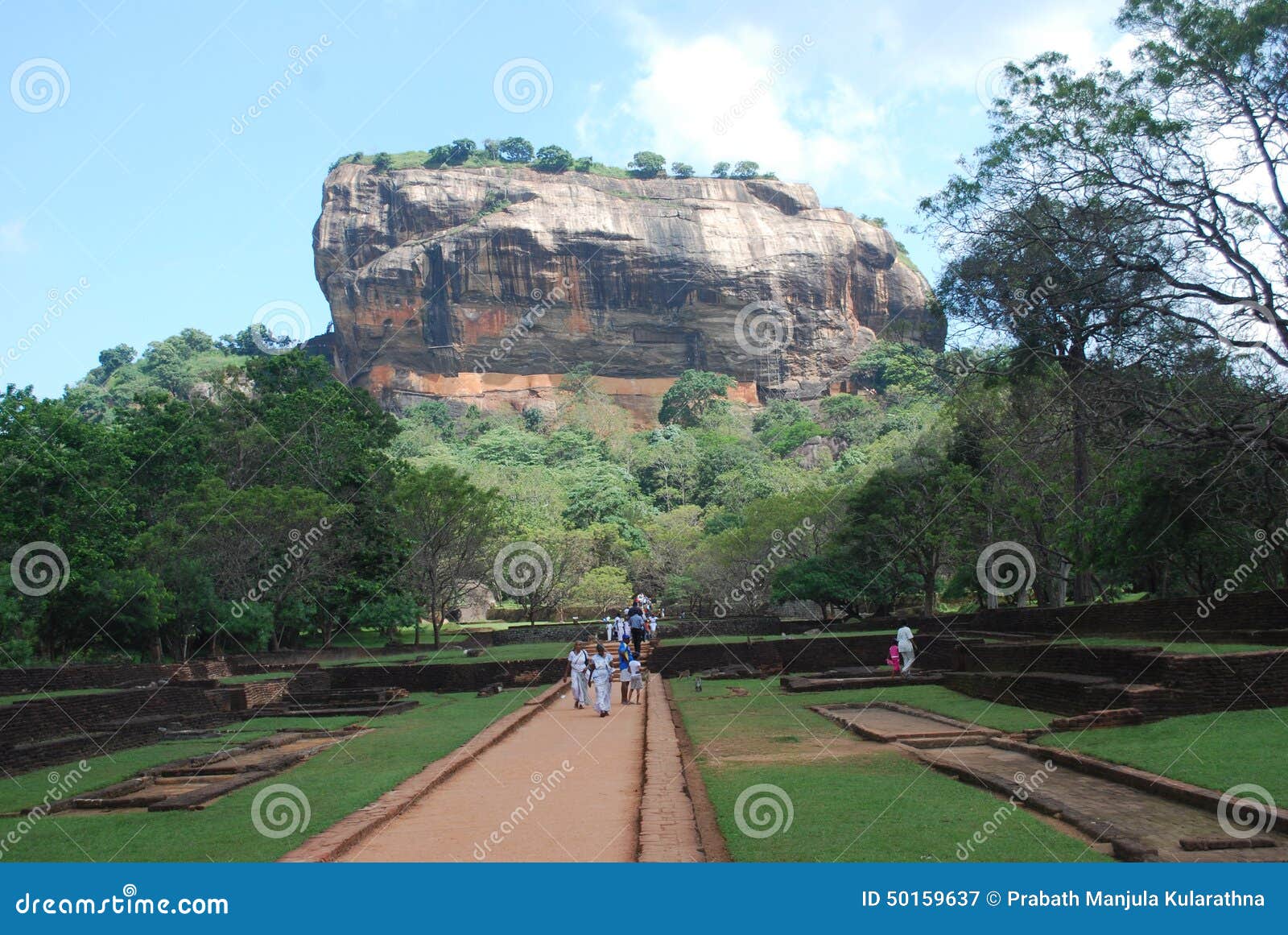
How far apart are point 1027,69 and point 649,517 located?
127ft

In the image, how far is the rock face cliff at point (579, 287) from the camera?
9138cm

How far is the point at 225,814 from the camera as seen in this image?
841 cm

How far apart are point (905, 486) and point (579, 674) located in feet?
53.9

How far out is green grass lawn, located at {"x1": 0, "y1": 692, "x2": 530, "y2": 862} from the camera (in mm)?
7160

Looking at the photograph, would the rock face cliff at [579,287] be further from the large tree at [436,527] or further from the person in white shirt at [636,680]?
the person in white shirt at [636,680]

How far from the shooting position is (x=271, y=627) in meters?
27.7

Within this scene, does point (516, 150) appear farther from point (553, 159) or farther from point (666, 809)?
point (666, 809)

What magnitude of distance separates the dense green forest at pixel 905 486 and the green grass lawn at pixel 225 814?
10121mm

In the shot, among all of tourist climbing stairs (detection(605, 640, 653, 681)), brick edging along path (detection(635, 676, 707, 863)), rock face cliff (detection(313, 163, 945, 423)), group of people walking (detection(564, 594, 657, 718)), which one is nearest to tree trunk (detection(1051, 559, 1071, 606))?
tourist climbing stairs (detection(605, 640, 653, 681))

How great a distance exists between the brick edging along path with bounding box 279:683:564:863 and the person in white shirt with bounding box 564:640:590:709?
242 cm

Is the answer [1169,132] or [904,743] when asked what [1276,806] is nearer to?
[904,743]

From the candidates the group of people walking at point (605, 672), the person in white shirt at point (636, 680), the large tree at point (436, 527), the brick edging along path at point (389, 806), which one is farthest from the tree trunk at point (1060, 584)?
the brick edging along path at point (389, 806)

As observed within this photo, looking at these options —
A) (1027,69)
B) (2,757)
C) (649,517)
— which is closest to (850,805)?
(2,757)

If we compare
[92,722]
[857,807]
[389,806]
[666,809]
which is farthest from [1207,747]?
[92,722]
